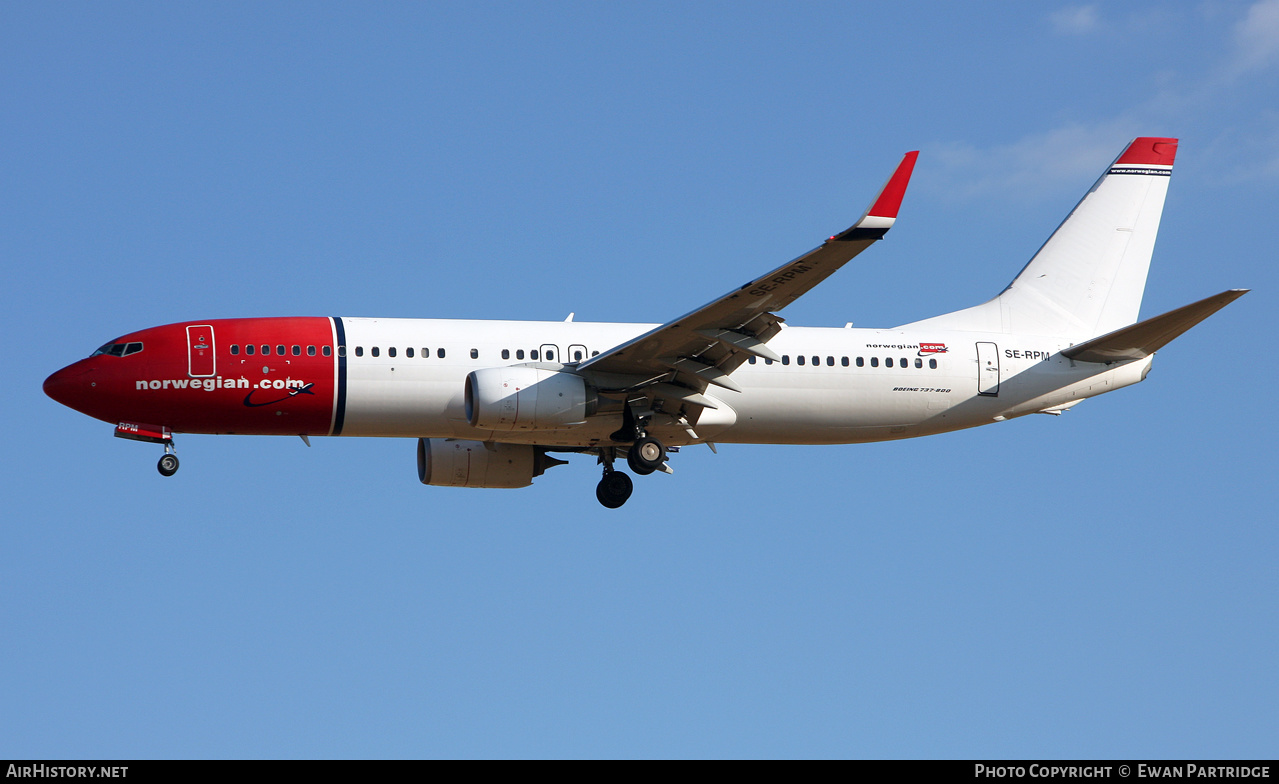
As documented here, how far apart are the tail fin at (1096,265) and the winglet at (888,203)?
10032 millimetres

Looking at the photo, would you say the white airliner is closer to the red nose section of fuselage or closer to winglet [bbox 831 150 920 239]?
the red nose section of fuselage

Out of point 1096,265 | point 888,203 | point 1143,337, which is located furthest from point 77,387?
point 1096,265

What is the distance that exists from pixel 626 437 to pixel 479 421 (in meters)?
3.94

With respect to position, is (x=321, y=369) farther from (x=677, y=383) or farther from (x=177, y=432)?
(x=677, y=383)

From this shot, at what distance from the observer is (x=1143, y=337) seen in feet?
112

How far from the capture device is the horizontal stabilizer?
31783mm

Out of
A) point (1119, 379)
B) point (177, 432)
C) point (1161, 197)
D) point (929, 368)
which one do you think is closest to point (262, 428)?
point (177, 432)

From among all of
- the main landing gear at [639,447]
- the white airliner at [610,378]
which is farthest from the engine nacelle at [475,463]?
the main landing gear at [639,447]

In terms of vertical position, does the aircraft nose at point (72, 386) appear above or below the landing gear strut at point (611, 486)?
above

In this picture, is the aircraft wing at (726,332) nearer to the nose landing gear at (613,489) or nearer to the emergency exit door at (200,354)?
the nose landing gear at (613,489)

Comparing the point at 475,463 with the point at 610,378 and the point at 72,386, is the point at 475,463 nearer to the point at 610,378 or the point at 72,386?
the point at 610,378

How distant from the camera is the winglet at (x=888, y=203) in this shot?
86.0 feet

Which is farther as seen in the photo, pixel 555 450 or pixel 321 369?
pixel 555 450
